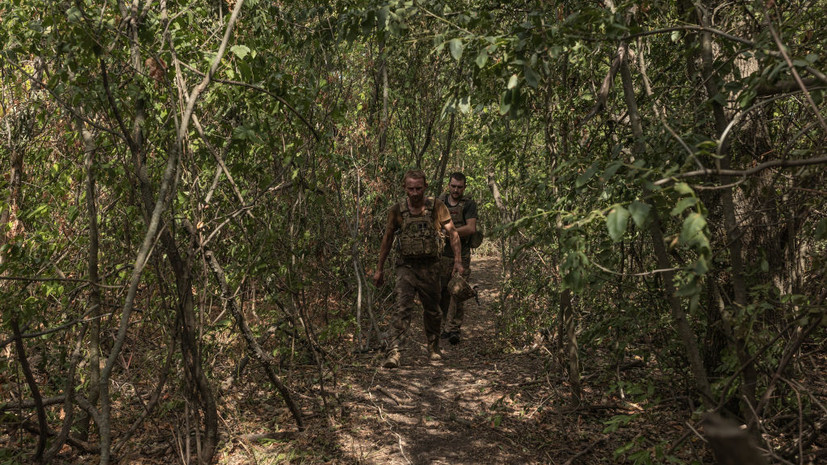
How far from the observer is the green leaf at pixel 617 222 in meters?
1.94

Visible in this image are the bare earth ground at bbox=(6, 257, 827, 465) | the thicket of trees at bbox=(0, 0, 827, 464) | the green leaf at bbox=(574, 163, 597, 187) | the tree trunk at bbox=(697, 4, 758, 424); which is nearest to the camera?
the green leaf at bbox=(574, 163, 597, 187)

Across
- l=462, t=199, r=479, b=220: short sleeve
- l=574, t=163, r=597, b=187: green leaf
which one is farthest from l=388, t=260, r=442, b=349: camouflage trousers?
l=574, t=163, r=597, b=187: green leaf

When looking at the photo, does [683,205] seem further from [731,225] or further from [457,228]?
[457,228]

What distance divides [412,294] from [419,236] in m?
0.72

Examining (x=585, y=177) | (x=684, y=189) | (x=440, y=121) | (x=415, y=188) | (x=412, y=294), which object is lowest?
(x=412, y=294)

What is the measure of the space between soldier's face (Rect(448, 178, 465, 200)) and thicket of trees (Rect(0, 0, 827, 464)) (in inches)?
91.2

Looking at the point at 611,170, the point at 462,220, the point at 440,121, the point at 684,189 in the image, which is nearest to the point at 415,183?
the point at 462,220

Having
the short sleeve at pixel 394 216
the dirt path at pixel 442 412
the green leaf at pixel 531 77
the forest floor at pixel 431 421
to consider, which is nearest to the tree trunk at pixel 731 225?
the forest floor at pixel 431 421

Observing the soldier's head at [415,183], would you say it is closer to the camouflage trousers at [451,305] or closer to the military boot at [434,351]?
the camouflage trousers at [451,305]

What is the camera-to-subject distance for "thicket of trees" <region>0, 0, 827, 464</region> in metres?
2.58

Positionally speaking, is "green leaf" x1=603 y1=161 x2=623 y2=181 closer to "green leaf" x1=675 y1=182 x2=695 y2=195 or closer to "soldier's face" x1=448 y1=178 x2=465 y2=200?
"green leaf" x1=675 y1=182 x2=695 y2=195

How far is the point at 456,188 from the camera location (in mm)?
7539

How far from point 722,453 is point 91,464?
4.65 meters

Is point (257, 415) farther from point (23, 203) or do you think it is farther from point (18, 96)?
point (18, 96)
